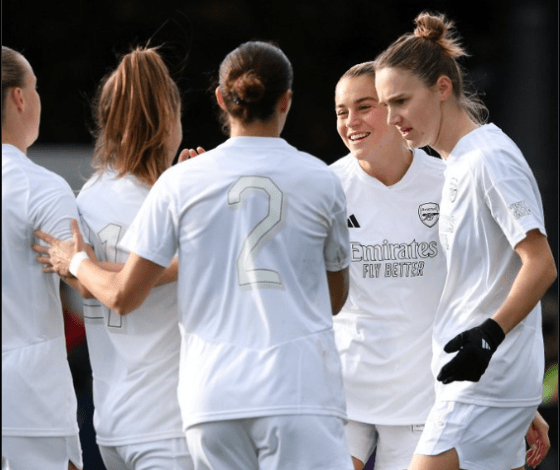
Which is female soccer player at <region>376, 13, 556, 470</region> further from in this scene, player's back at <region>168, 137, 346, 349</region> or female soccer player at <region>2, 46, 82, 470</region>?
female soccer player at <region>2, 46, 82, 470</region>

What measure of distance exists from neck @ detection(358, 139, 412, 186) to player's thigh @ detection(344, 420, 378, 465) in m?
0.95

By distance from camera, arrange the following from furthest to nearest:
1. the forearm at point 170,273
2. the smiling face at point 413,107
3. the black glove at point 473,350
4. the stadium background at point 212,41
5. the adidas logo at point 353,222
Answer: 1. the stadium background at point 212,41
2. the adidas logo at point 353,222
3. the smiling face at point 413,107
4. the forearm at point 170,273
5. the black glove at point 473,350

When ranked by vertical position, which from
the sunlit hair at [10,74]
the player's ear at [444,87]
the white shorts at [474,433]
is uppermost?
the player's ear at [444,87]

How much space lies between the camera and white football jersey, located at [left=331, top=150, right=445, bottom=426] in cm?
437

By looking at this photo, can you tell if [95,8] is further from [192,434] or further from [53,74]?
[192,434]

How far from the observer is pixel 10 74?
12.3ft

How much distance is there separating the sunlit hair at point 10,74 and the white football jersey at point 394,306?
1.43m

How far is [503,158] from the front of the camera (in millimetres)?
3666

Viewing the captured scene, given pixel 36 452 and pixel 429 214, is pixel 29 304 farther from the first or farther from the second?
pixel 429 214

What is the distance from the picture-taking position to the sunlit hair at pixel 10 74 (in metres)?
3.76

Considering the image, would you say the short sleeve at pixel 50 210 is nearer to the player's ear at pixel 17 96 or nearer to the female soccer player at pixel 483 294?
the player's ear at pixel 17 96

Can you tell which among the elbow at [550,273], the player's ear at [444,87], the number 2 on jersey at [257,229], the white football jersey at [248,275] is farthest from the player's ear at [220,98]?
the elbow at [550,273]

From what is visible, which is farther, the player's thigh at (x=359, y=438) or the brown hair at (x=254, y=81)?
the player's thigh at (x=359, y=438)

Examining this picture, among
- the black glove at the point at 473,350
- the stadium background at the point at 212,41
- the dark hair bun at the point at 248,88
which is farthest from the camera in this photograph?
the stadium background at the point at 212,41
